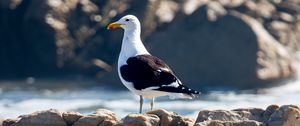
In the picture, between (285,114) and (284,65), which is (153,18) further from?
(285,114)

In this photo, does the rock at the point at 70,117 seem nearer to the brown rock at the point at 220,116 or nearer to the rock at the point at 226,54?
the brown rock at the point at 220,116

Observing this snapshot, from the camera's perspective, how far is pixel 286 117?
8125 millimetres

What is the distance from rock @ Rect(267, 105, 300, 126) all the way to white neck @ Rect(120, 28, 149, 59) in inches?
98.0

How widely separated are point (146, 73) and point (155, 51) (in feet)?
33.5

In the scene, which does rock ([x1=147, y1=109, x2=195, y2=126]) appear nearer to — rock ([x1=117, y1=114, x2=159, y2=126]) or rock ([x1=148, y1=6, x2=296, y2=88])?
rock ([x1=117, y1=114, x2=159, y2=126])

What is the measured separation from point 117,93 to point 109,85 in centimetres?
76

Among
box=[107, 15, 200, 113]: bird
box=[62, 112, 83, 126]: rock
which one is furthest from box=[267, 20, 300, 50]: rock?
box=[62, 112, 83, 126]: rock

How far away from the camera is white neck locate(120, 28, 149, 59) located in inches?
408

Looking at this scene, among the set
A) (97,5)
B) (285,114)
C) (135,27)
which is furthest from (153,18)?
(285,114)

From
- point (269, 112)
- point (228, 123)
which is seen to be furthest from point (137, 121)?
point (269, 112)

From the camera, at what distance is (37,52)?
21.9 meters

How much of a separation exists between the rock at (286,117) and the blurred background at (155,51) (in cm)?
823

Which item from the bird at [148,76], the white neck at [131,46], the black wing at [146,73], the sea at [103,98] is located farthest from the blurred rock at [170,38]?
the black wing at [146,73]

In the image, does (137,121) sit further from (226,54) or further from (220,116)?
(226,54)
